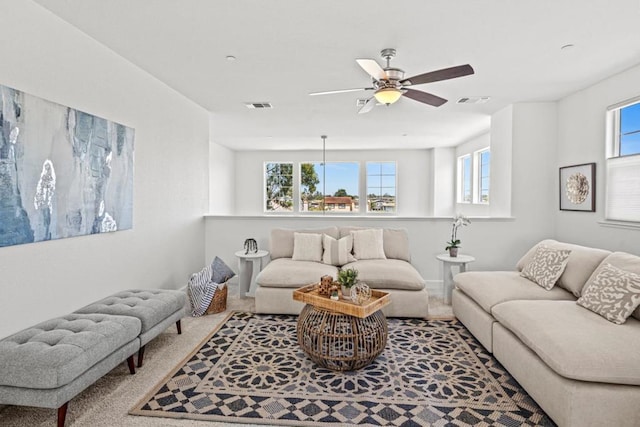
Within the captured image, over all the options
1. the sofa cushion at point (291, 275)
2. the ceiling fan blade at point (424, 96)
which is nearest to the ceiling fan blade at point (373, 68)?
the ceiling fan blade at point (424, 96)

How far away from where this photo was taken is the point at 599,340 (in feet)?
6.83

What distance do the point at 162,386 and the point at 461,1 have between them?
132 inches

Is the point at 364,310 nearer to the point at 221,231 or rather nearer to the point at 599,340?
the point at 599,340

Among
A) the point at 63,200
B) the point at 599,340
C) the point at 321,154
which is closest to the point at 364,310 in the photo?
the point at 599,340

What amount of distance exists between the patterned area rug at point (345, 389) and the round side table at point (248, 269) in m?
1.43

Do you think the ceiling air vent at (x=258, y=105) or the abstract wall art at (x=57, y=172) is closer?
the abstract wall art at (x=57, y=172)

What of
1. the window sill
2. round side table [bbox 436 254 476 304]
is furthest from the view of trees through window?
round side table [bbox 436 254 476 304]

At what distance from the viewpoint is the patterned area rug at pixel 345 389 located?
2186 millimetres

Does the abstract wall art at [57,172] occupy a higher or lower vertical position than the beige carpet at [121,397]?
higher

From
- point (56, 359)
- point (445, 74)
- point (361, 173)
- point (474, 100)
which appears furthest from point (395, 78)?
point (361, 173)

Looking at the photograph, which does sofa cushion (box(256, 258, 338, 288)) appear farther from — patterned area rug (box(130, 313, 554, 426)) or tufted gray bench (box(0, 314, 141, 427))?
tufted gray bench (box(0, 314, 141, 427))

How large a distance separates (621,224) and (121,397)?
15.4ft

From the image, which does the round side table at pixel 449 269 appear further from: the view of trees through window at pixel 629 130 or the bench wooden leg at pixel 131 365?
the bench wooden leg at pixel 131 365

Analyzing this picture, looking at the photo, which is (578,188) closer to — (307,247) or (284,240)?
(307,247)
